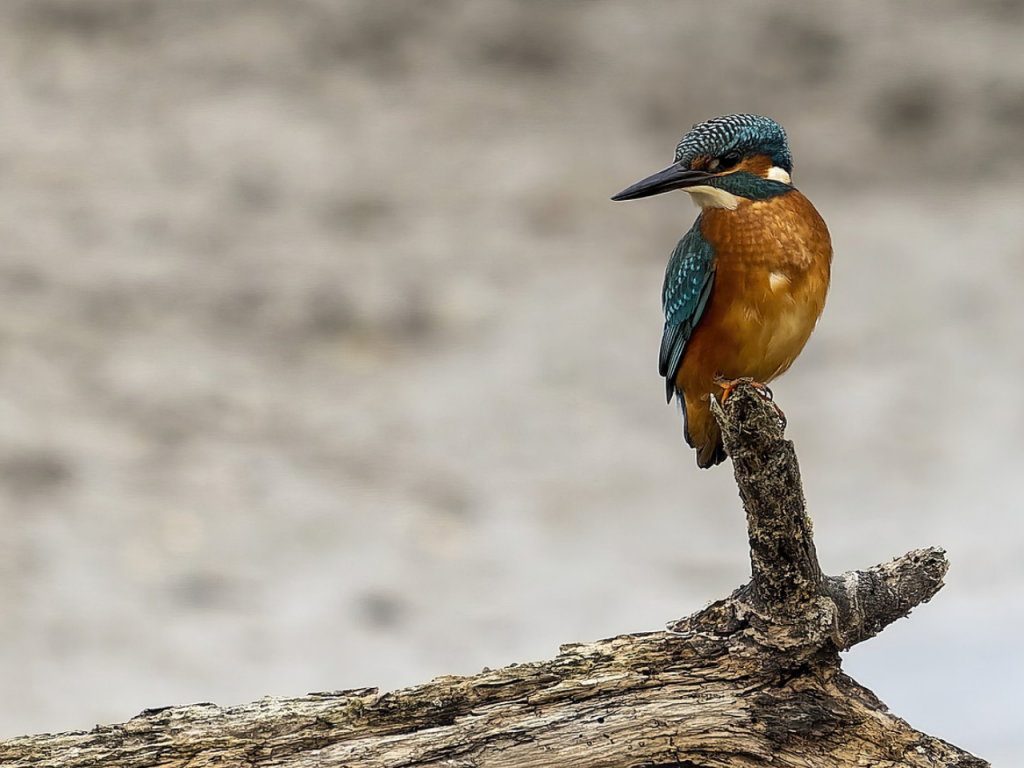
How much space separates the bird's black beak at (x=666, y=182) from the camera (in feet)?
4.37

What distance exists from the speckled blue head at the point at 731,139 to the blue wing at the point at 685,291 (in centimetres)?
10

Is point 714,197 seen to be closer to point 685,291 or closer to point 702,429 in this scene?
point 685,291

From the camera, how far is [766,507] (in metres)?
1.30

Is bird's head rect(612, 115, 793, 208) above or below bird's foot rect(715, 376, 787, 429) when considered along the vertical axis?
above

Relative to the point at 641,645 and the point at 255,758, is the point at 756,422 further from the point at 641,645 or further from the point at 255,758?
the point at 255,758

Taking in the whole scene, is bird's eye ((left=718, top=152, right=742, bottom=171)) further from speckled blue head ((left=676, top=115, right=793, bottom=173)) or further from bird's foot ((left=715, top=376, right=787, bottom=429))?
bird's foot ((left=715, top=376, right=787, bottom=429))

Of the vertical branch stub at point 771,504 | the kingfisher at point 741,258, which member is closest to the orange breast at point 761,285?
the kingfisher at point 741,258

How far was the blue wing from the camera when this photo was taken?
1387 mm

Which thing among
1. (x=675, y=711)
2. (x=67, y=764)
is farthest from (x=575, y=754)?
(x=67, y=764)

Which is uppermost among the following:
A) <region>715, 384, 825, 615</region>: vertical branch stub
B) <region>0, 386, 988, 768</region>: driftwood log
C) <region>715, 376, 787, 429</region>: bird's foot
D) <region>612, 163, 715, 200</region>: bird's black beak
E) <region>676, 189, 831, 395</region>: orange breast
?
<region>612, 163, 715, 200</region>: bird's black beak

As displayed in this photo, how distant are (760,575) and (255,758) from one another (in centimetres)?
70

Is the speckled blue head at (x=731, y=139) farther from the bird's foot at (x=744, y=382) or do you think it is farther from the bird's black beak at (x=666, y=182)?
the bird's foot at (x=744, y=382)

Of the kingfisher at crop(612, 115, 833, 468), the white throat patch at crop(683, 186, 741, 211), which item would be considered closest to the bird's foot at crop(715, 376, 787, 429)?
the kingfisher at crop(612, 115, 833, 468)

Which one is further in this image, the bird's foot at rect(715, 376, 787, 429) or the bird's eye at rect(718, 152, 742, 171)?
the bird's eye at rect(718, 152, 742, 171)
